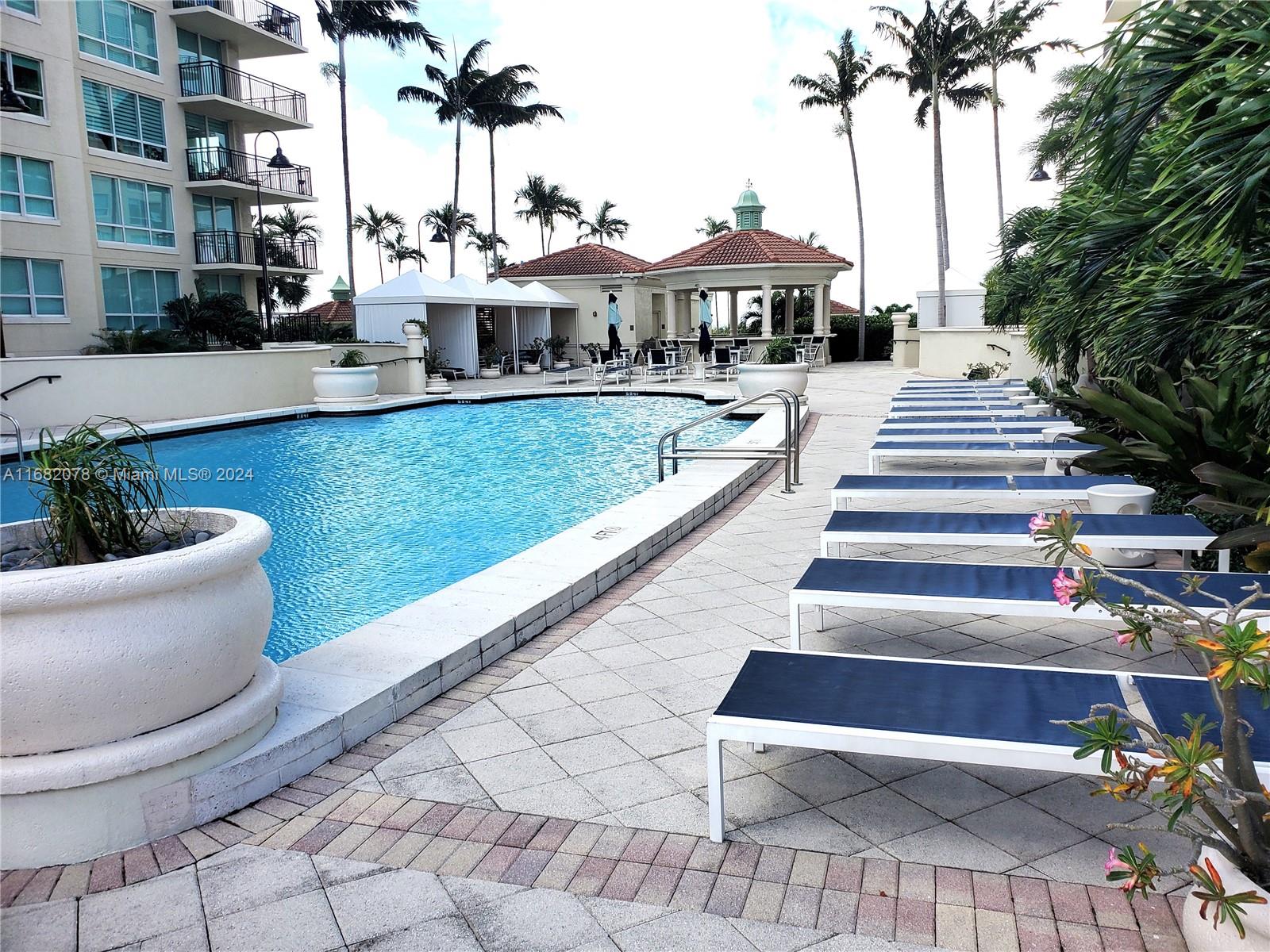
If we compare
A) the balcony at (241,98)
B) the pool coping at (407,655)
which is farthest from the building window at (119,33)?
the pool coping at (407,655)

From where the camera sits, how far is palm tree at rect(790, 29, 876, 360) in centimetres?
3250

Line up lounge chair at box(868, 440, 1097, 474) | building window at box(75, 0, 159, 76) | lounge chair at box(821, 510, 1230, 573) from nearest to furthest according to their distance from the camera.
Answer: lounge chair at box(821, 510, 1230, 573), lounge chair at box(868, 440, 1097, 474), building window at box(75, 0, 159, 76)

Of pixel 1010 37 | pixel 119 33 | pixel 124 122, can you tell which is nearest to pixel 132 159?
pixel 124 122

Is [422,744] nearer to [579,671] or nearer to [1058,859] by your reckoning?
[579,671]

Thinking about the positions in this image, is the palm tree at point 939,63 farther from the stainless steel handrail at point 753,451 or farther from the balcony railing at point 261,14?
the stainless steel handrail at point 753,451

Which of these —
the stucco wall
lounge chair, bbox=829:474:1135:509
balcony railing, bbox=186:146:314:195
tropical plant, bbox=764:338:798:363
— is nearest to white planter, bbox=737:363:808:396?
tropical plant, bbox=764:338:798:363

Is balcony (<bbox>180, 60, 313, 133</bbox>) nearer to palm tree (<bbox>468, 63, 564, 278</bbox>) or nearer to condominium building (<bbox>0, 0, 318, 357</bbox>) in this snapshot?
condominium building (<bbox>0, 0, 318, 357</bbox>)

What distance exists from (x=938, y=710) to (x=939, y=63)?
31.9 m

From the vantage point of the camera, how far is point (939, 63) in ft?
98.0

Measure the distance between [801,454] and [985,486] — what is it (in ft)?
14.0

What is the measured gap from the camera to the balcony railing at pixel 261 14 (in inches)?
960

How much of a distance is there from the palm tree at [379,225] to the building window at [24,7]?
38.2m

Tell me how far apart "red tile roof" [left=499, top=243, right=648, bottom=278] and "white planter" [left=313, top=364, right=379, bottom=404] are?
13.3 metres

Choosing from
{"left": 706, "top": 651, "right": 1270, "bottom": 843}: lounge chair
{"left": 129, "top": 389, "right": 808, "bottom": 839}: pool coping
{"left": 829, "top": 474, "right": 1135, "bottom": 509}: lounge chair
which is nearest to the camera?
{"left": 706, "top": 651, "right": 1270, "bottom": 843}: lounge chair
